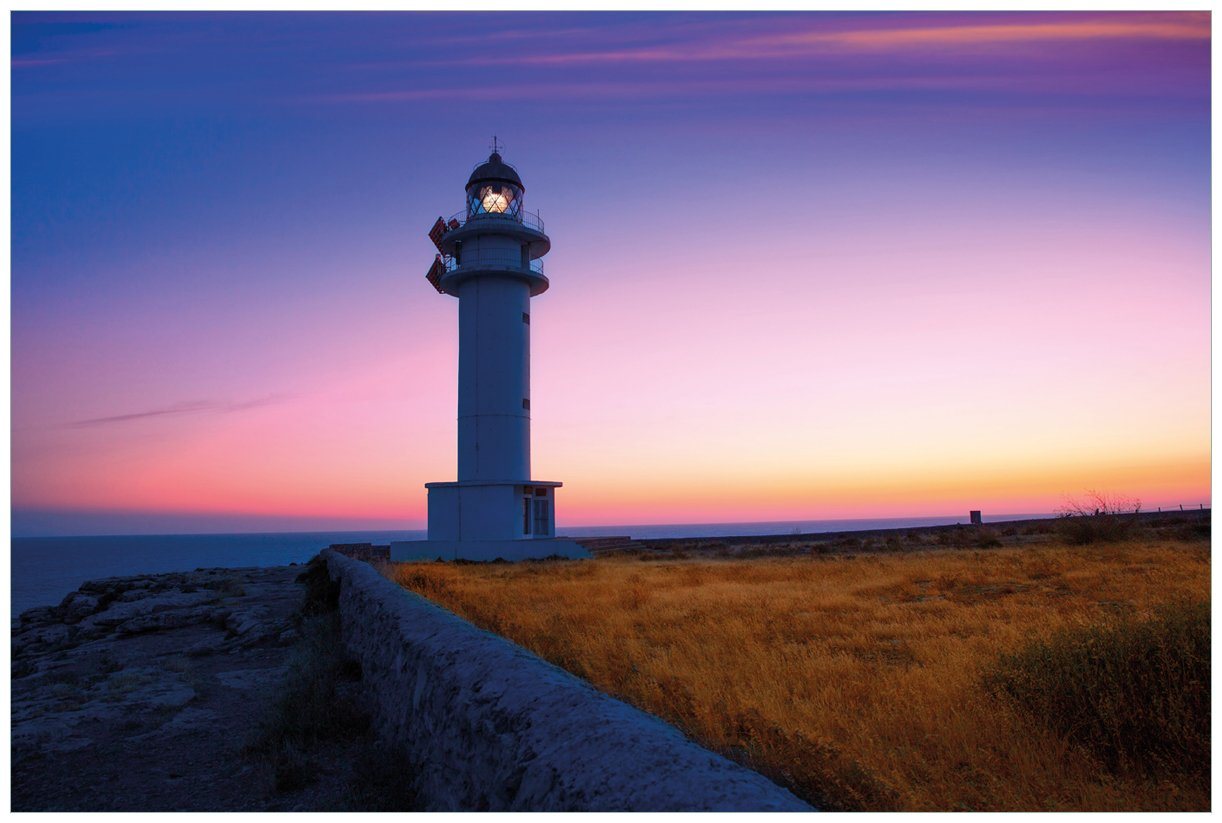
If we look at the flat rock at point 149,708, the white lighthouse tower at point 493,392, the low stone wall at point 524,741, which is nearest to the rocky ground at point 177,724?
the flat rock at point 149,708

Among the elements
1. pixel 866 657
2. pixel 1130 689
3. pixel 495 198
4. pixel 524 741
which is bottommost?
pixel 866 657

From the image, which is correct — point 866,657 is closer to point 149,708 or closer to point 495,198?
point 149,708

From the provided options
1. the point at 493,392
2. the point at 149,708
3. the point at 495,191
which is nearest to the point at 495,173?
the point at 495,191

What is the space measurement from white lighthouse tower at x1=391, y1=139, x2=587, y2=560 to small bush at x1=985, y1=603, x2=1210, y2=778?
2132 centimetres

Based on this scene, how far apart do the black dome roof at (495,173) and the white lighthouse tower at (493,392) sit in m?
0.04

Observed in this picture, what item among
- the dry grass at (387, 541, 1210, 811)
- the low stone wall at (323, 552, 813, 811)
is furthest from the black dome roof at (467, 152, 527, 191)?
the low stone wall at (323, 552, 813, 811)

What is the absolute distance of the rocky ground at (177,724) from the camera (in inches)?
214

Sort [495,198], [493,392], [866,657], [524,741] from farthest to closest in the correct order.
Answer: [495,198], [493,392], [866,657], [524,741]

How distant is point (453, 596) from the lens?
1334 cm

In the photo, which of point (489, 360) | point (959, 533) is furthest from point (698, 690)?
point (959, 533)

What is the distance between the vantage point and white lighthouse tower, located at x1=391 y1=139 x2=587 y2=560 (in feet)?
86.3

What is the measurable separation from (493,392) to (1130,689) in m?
23.2

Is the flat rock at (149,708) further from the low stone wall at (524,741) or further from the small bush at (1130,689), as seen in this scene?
the small bush at (1130,689)

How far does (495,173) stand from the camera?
29547 millimetres
